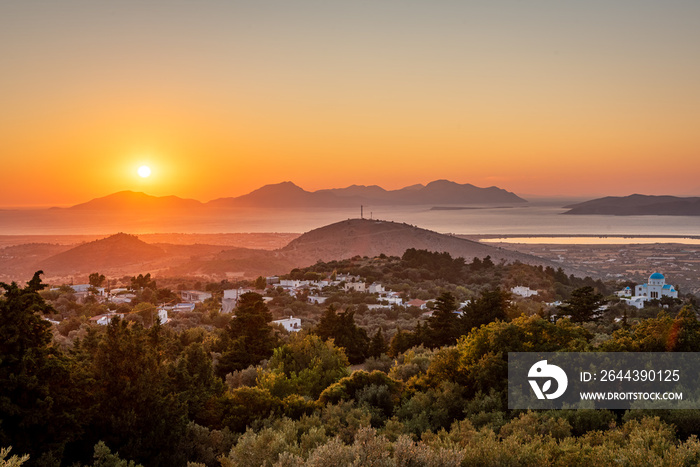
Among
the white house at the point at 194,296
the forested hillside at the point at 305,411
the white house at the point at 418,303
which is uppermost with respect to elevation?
the forested hillside at the point at 305,411

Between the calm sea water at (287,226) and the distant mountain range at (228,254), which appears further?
the calm sea water at (287,226)

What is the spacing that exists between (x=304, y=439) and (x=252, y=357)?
33.0 ft

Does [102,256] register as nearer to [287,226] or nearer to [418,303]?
[418,303]

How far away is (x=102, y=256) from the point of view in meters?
85.1

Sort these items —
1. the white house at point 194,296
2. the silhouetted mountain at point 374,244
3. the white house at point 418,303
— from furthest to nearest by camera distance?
the silhouetted mountain at point 374,244
the white house at point 194,296
the white house at point 418,303

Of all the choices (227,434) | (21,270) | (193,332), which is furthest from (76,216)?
(227,434)

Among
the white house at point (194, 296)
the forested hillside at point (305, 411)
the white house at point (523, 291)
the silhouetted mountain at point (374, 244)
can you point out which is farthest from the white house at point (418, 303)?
the silhouetted mountain at point (374, 244)

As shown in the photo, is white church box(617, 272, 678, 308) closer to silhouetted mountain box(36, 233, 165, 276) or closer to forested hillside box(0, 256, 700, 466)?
forested hillside box(0, 256, 700, 466)

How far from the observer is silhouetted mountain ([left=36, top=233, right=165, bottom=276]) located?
79562 millimetres

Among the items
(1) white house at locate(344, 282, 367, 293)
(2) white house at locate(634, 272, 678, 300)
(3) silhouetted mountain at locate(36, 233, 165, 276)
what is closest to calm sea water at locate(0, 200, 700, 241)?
(3) silhouetted mountain at locate(36, 233, 165, 276)

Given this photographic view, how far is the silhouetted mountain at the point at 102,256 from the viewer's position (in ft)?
261

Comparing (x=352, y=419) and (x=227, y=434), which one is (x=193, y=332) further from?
(x=352, y=419)

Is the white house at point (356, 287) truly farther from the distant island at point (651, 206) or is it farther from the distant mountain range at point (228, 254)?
the distant island at point (651, 206)

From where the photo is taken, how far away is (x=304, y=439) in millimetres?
6664
